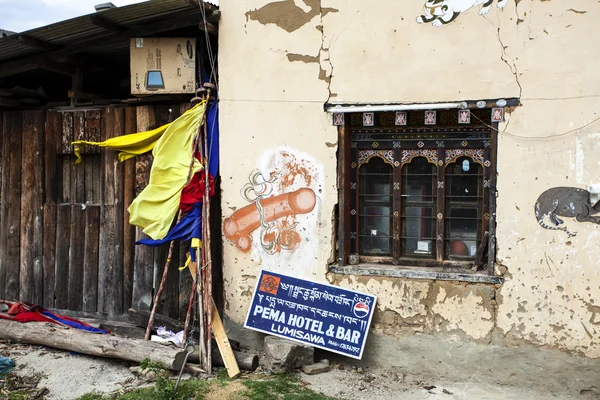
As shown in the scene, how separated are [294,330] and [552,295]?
2.51 meters

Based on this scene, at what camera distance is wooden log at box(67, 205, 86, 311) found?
7286 millimetres

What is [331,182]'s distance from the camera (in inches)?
241

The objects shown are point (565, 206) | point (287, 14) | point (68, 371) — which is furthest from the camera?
point (287, 14)

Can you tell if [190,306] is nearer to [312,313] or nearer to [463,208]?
[312,313]

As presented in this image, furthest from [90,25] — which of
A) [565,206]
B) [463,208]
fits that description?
[565,206]

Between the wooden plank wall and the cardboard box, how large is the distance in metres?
0.31

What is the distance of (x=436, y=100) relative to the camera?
226 inches

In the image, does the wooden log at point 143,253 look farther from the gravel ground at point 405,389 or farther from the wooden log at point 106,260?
the gravel ground at point 405,389

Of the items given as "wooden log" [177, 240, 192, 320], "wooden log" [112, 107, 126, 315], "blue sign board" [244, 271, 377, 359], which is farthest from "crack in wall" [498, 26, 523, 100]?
"wooden log" [112, 107, 126, 315]

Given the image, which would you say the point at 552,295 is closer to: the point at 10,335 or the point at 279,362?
the point at 279,362

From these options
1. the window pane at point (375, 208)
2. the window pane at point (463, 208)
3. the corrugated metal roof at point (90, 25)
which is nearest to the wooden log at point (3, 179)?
the corrugated metal roof at point (90, 25)

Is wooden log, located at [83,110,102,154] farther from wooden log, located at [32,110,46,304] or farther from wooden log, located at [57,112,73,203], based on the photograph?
wooden log, located at [32,110,46,304]

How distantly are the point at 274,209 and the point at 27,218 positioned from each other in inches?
136

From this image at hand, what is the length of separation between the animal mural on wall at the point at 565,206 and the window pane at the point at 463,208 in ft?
2.07
